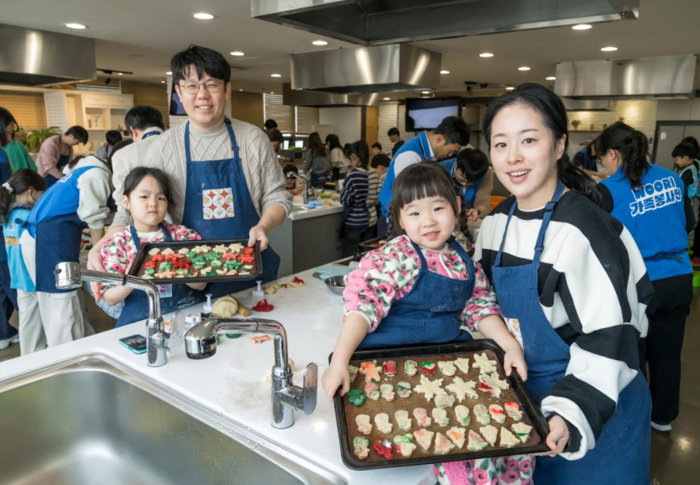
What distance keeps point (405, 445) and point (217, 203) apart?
1.32 meters

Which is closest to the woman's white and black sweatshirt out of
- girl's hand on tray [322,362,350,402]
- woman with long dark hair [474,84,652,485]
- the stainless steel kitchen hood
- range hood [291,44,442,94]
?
woman with long dark hair [474,84,652,485]

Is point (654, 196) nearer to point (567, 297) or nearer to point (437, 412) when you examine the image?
point (567, 297)

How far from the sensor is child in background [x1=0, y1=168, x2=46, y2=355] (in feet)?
10.1

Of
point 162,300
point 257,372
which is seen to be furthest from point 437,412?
point 162,300

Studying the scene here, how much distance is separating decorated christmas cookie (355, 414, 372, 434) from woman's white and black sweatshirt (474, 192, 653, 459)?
0.37 metres

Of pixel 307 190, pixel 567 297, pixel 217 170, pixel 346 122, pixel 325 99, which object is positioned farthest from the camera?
pixel 346 122

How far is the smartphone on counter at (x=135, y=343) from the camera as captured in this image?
1478mm

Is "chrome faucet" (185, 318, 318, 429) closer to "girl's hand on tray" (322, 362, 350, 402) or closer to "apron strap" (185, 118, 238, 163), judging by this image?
"girl's hand on tray" (322, 362, 350, 402)

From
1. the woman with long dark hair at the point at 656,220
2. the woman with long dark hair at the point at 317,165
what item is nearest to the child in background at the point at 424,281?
the woman with long dark hair at the point at 656,220

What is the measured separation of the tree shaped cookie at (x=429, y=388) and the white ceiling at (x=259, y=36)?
3.15 metres

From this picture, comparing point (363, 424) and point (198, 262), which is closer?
point (363, 424)

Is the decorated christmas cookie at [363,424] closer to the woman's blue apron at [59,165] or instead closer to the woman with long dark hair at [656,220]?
the woman with long dark hair at [656,220]

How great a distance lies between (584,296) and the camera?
1062 millimetres

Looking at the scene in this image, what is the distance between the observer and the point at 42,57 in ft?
14.4
